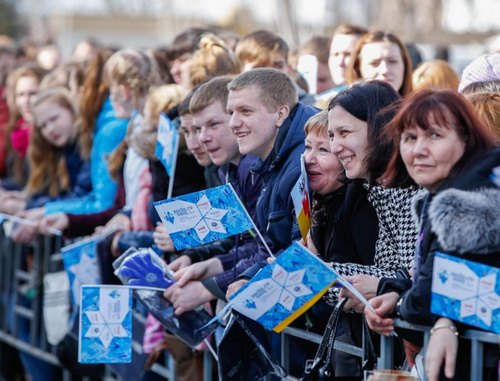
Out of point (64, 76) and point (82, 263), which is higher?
point (64, 76)

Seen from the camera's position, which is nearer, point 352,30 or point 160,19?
point 352,30

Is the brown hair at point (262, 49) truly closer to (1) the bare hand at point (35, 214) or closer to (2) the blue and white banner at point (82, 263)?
(2) the blue and white banner at point (82, 263)

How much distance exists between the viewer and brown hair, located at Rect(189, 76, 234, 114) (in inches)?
210

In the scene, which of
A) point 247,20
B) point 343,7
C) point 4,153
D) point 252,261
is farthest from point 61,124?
point 343,7

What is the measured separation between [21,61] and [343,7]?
49.2 m

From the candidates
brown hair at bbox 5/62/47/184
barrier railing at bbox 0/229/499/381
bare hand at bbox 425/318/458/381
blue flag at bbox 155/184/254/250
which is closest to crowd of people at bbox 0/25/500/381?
bare hand at bbox 425/318/458/381

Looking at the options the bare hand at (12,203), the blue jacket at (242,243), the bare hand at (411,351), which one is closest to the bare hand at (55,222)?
the bare hand at (12,203)

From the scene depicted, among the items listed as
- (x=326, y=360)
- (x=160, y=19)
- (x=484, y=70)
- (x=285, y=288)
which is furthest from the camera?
→ (x=160, y=19)

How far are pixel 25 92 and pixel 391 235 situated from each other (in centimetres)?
621

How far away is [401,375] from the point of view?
330 cm

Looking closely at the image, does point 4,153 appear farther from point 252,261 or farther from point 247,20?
point 247,20

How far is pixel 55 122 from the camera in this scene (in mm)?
8039

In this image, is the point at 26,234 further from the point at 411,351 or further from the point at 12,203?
the point at 411,351

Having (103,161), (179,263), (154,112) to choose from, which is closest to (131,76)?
(103,161)
